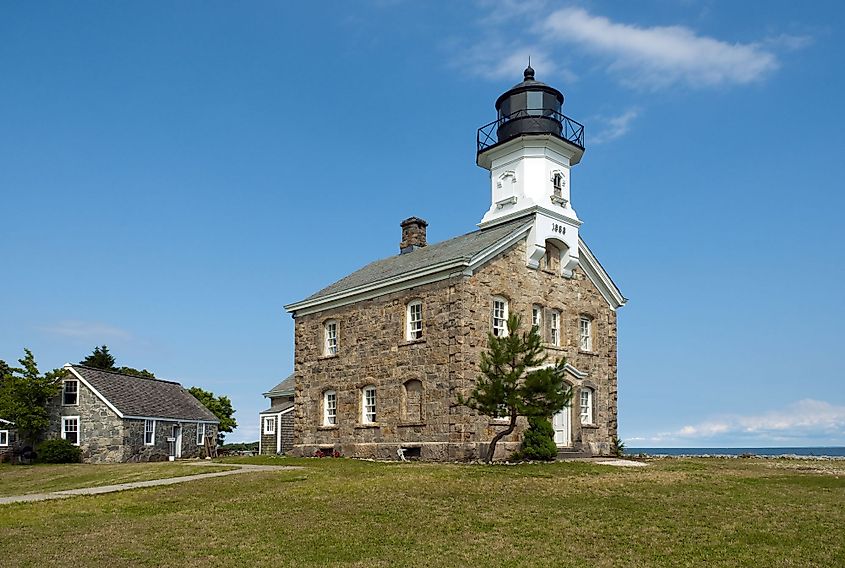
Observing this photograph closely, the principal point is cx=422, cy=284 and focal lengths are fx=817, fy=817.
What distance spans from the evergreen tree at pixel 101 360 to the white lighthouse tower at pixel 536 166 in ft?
107

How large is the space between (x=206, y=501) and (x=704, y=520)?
9461mm

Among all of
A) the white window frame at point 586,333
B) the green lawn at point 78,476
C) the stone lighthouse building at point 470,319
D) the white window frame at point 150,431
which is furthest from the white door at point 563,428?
the white window frame at point 150,431

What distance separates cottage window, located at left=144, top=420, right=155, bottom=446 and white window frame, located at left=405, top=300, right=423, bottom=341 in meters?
16.1

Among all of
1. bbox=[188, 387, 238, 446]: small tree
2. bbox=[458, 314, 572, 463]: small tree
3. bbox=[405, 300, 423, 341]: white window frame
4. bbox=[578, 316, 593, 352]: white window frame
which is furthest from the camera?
bbox=[188, 387, 238, 446]: small tree

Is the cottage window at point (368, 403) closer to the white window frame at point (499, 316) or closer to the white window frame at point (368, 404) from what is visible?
the white window frame at point (368, 404)

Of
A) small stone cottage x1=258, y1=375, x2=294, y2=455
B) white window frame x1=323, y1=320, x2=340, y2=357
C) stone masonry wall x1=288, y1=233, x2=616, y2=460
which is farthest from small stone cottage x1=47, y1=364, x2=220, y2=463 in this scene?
white window frame x1=323, y1=320, x2=340, y2=357

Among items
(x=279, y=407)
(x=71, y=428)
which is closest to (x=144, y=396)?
(x=71, y=428)

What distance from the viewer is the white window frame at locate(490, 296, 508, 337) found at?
88.2 feet

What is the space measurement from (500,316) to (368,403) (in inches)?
239

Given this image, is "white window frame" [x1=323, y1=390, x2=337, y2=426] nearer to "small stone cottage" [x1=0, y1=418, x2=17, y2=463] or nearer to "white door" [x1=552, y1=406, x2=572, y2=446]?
"white door" [x1=552, y1=406, x2=572, y2=446]

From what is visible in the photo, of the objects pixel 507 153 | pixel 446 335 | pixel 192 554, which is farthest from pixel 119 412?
pixel 192 554

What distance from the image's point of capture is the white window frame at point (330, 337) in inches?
1244

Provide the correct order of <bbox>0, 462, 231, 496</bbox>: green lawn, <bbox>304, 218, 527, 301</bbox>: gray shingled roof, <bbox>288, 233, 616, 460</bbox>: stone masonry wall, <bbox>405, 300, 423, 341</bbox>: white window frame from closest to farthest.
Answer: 1. <bbox>0, 462, 231, 496</bbox>: green lawn
2. <bbox>288, 233, 616, 460</bbox>: stone masonry wall
3. <bbox>304, 218, 527, 301</bbox>: gray shingled roof
4. <bbox>405, 300, 423, 341</bbox>: white window frame

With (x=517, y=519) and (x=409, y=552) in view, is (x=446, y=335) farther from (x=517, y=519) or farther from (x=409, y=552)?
(x=409, y=552)
